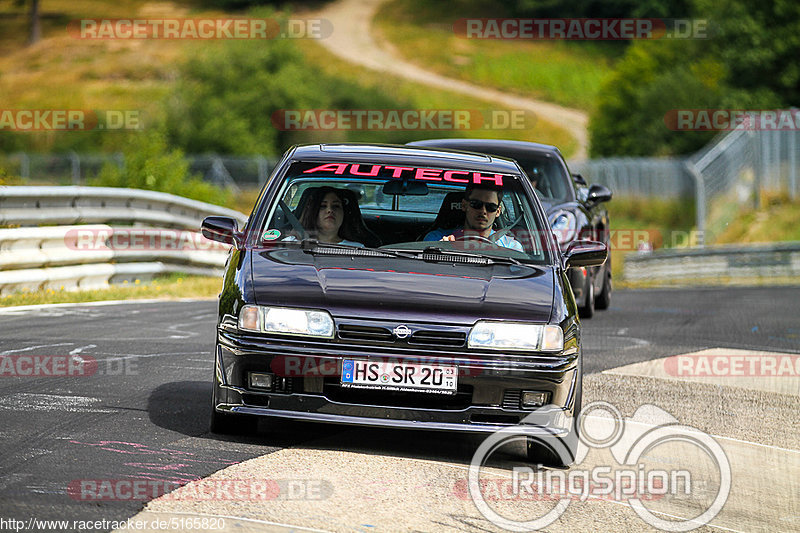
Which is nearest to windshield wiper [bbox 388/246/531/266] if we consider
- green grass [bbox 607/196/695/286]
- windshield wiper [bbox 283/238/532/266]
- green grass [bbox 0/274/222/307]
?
windshield wiper [bbox 283/238/532/266]

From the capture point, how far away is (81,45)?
296 ft

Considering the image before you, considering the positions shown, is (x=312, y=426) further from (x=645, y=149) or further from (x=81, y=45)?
(x=81, y=45)

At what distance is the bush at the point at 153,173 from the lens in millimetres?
20969

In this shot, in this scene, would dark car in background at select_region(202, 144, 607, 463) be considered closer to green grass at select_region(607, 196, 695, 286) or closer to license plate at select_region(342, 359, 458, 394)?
license plate at select_region(342, 359, 458, 394)

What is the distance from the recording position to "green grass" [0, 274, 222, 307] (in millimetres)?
12609

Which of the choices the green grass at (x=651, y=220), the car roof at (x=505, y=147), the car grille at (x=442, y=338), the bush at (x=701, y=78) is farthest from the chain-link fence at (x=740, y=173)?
the car grille at (x=442, y=338)

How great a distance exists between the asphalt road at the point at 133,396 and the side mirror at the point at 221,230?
96 centimetres

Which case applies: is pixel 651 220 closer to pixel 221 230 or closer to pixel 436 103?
pixel 436 103

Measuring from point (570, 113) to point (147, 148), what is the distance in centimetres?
6575

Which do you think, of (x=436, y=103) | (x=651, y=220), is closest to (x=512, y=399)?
(x=651, y=220)

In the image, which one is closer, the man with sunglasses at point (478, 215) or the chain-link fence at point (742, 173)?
the man with sunglasses at point (478, 215)

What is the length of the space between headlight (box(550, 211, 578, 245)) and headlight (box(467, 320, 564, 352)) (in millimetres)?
5577

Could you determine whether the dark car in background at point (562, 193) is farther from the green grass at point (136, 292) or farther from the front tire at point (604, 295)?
the green grass at point (136, 292)

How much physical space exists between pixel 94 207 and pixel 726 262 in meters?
15.7
